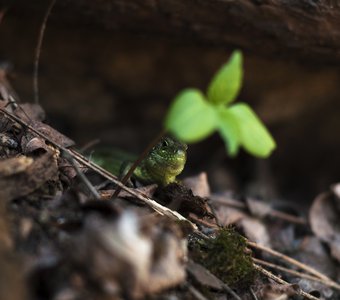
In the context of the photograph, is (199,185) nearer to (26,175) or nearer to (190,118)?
(26,175)

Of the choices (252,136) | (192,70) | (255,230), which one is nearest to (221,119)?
(252,136)

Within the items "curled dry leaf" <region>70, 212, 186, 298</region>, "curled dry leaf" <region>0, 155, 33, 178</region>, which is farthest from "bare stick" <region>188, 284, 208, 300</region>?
"curled dry leaf" <region>0, 155, 33, 178</region>

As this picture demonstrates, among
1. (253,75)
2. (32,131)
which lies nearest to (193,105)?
(32,131)

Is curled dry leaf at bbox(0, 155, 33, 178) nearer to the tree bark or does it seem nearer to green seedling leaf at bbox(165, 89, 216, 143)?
green seedling leaf at bbox(165, 89, 216, 143)

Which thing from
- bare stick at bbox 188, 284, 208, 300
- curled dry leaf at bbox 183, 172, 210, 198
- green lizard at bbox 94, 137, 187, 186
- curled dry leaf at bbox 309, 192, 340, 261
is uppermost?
bare stick at bbox 188, 284, 208, 300

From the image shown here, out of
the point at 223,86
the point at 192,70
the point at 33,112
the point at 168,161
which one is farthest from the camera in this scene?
the point at 192,70

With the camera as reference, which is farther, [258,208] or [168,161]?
[258,208]

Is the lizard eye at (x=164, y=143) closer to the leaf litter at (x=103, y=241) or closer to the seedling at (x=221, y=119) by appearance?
the leaf litter at (x=103, y=241)

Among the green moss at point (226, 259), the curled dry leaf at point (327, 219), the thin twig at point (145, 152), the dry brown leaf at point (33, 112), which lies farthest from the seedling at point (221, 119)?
the curled dry leaf at point (327, 219)
